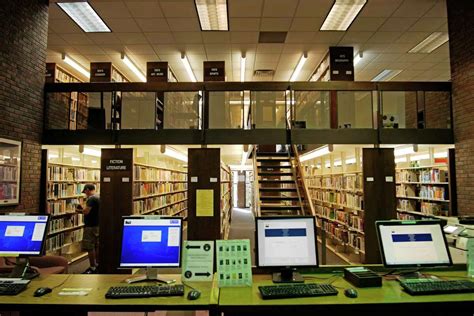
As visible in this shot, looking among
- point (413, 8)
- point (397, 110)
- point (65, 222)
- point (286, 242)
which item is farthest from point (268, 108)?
point (65, 222)

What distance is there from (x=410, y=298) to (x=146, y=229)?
6.04 ft

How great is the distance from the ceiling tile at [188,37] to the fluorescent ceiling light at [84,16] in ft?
4.59

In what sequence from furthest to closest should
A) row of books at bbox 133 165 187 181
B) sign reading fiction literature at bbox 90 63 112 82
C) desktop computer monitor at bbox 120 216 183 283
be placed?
sign reading fiction literature at bbox 90 63 112 82
row of books at bbox 133 165 187 181
desktop computer monitor at bbox 120 216 183 283

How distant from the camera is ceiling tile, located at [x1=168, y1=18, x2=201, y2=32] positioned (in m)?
6.46

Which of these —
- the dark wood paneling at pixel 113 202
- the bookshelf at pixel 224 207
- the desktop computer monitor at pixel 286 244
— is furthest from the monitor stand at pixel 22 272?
the bookshelf at pixel 224 207

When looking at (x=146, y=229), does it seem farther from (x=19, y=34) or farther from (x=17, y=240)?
(x=19, y=34)

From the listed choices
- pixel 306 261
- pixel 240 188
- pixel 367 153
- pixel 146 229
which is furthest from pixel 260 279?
pixel 240 188

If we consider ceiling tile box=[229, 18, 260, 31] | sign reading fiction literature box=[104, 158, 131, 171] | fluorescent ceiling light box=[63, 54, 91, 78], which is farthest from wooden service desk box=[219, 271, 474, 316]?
fluorescent ceiling light box=[63, 54, 91, 78]

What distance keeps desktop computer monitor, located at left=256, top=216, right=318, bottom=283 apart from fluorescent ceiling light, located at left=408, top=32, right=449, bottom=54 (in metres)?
6.54

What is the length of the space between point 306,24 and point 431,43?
2989 millimetres

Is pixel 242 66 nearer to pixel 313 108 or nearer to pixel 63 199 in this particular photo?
pixel 313 108

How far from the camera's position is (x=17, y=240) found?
2.61 meters

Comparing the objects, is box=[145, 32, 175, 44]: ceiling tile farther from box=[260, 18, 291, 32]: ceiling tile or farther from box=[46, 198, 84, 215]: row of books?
box=[46, 198, 84, 215]: row of books

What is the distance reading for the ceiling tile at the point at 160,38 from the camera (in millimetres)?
7035
